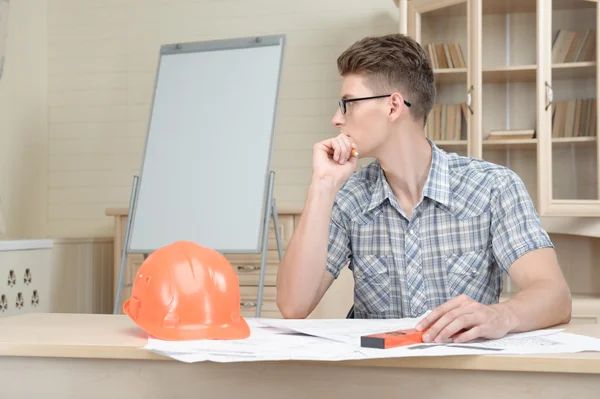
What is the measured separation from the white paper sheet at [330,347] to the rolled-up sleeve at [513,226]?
325 millimetres

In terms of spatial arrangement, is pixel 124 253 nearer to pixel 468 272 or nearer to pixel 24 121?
pixel 24 121

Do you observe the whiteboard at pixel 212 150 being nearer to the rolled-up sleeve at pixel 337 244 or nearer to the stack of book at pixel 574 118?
the stack of book at pixel 574 118

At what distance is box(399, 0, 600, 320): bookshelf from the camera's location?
10.3 ft

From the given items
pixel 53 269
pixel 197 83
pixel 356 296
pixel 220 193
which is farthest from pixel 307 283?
pixel 53 269

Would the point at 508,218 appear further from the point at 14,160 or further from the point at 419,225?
the point at 14,160

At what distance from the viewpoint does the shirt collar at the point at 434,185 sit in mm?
1726

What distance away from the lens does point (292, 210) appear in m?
3.59

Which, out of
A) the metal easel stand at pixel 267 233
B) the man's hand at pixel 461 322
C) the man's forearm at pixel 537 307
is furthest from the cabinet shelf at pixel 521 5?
the man's hand at pixel 461 322

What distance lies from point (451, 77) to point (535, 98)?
38cm

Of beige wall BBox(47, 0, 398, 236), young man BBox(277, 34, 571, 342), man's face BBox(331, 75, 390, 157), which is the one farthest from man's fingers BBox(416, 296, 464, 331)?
beige wall BBox(47, 0, 398, 236)

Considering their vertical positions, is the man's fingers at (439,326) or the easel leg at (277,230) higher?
the easel leg at (277,230)

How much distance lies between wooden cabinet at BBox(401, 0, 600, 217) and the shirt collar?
153 cm

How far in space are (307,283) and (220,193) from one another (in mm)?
1846

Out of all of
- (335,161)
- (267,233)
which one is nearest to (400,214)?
(335,161)
